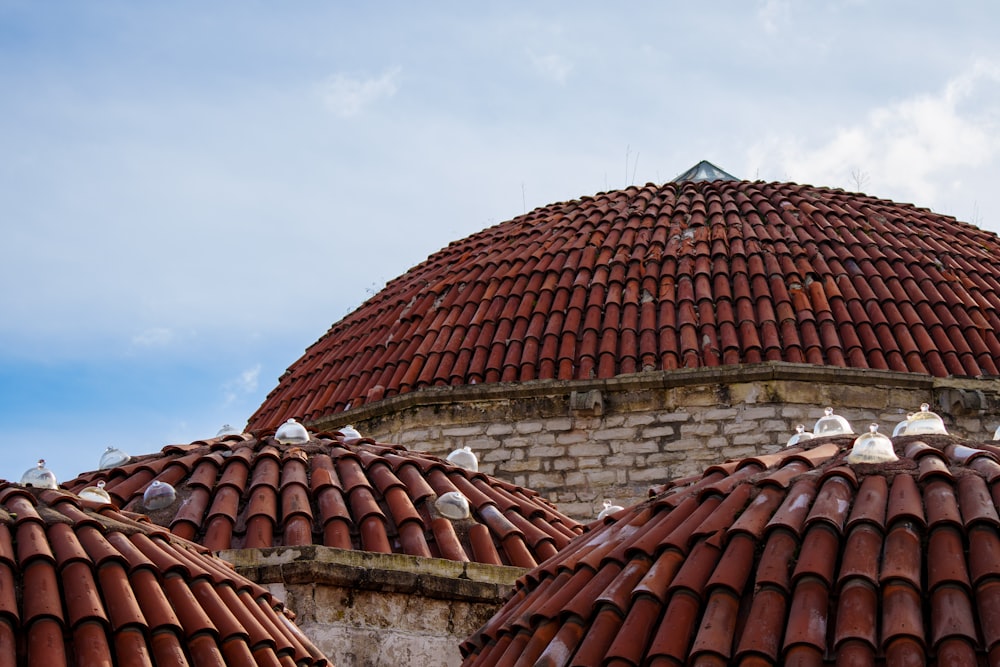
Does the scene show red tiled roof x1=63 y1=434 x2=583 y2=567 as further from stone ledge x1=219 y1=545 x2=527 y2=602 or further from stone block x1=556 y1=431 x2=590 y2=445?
stone block x1=556 y1=431 x2=590 y2=445

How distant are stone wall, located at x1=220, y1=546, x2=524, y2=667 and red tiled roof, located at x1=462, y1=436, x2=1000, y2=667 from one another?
3.39ft

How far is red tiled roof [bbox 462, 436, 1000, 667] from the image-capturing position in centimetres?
514

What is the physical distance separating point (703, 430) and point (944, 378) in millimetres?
1868

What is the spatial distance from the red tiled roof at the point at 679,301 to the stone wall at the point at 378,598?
12.5 ft

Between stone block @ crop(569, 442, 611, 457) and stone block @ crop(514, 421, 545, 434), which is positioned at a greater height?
stone block @ crop(514, 421, 545, 434)

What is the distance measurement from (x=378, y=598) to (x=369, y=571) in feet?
0.64

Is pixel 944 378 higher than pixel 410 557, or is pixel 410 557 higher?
pixel 944 378

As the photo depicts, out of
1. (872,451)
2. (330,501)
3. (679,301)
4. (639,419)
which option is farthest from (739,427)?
(872,451)

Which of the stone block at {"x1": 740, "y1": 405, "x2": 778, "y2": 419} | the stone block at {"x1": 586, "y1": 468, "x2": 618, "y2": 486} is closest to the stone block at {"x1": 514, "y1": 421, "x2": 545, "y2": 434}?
→ the stone block at {"x1": 586, "y1": 468, "x2": 618, "y2": 486}

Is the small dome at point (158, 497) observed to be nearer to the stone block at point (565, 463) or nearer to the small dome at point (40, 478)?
the small dome at point (40, 478)

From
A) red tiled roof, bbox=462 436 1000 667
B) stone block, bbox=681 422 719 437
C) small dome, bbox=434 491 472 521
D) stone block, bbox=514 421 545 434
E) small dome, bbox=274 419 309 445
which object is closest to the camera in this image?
→ red tiled roof, bbox=462 436 1000 667

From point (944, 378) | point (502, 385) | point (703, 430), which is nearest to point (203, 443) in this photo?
point (502, 385)

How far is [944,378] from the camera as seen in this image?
11.4 meters

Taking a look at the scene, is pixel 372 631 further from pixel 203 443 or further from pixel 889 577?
pixel 889 577
